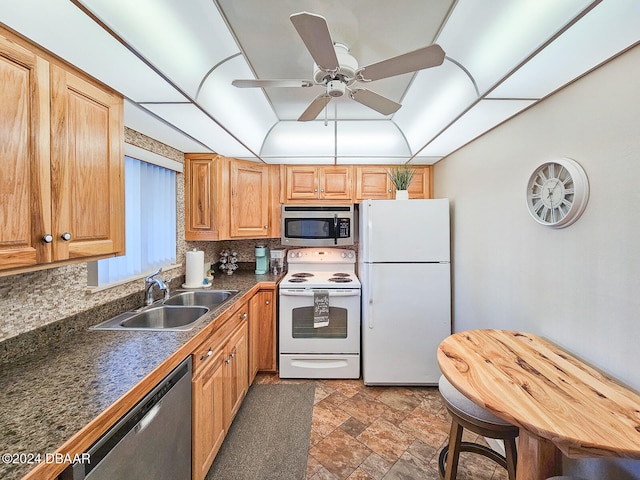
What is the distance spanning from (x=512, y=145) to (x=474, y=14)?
33.4 inches

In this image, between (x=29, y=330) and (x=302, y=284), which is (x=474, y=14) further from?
(x=29, y=330)

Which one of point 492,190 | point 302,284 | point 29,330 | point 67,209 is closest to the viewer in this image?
point 67,209

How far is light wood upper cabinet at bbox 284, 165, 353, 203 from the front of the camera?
294cm

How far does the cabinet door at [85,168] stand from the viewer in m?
1.06

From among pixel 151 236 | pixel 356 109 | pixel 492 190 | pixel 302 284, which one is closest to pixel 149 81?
pixel 151 236

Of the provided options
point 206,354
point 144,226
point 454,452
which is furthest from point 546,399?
point 144,226

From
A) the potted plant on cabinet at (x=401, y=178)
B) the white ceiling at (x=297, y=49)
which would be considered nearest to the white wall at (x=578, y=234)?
the white ceiling at (x=297, y=49)

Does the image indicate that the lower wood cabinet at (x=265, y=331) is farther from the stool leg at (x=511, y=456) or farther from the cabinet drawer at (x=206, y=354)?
the stool leg at (x=511, y=456)

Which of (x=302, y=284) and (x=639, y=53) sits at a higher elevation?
(x=639, y=53)

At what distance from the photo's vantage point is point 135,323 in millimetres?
1746

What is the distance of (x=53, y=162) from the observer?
3.39 feet

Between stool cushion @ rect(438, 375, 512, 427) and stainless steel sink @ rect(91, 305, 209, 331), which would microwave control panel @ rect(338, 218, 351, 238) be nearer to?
stainless steel sink @ rect(91, 305, 209, 331)

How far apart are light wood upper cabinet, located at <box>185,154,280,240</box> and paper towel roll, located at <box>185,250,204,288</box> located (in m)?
0.22

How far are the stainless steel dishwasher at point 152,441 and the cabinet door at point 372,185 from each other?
7.38 ft
